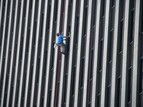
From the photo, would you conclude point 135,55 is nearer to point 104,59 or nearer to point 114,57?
point 114,57

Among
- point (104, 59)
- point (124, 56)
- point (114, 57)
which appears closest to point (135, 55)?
point (124, 56)

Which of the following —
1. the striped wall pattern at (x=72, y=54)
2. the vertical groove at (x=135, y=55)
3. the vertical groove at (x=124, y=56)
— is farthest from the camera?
the striped wall pattern at (x=72, y=54)

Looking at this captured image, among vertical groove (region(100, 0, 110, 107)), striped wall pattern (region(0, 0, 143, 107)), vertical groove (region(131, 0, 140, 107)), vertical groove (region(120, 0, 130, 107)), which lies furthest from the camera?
vertical groove (region(100, 0, 110, 107))

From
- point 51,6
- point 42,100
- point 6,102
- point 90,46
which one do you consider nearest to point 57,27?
point 51,6

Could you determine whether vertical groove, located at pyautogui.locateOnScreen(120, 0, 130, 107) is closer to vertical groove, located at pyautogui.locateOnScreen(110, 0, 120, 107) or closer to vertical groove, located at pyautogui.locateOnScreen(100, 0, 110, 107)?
vertical groove, located at pyautogui.locateOnScreen(110, 0, 120, 107)

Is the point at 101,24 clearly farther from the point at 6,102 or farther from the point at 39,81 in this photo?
the point at 6,102

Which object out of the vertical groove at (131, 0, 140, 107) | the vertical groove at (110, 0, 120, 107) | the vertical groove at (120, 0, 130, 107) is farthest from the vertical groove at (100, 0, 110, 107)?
the vertical groove at (131, 0, 140, 107)

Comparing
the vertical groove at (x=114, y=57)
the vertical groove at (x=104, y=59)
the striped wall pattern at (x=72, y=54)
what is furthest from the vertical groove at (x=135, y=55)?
the vertical groove at (x=104, y=59)

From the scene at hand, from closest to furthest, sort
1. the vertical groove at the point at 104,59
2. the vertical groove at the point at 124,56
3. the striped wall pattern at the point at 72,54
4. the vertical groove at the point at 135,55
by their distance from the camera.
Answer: the vertical groove at the point at 135,55
the vertical groove at the point at 124,56
the striped wall pattern at the point at 72,54
the vertical groove at the point at 104,59

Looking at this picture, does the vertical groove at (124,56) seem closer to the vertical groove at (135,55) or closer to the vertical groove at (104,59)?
the vertical groove at (135,55)
